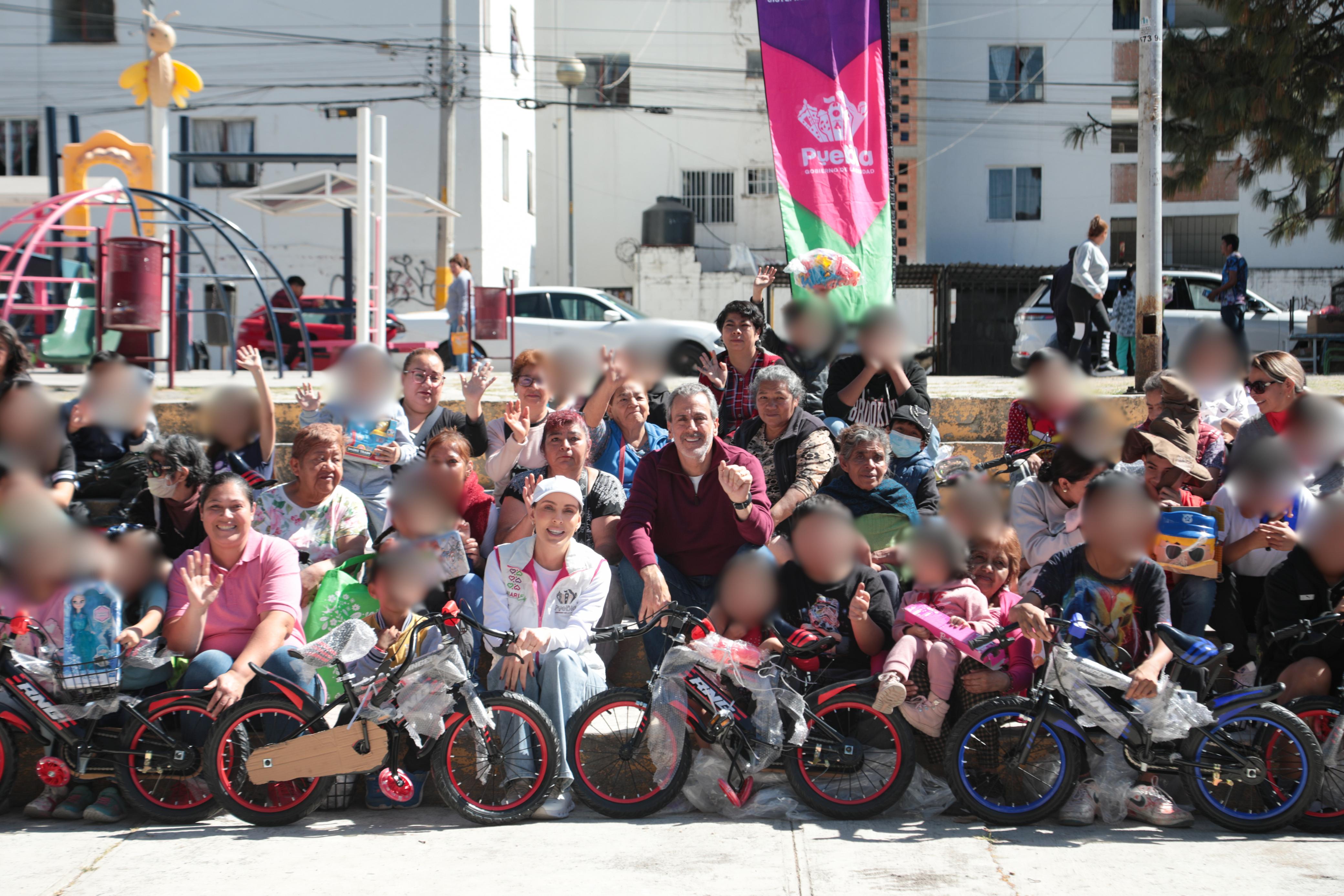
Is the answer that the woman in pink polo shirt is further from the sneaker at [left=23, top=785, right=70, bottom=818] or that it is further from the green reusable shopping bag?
the sneaker at [left=23, top=785, right=70, bottom=818]

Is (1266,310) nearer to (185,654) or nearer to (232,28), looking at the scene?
(185,654)

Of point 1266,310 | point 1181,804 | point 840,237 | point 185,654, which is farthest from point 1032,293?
point 185,654

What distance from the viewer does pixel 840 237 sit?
5.78m

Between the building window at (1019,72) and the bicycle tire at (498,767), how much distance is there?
23.8m

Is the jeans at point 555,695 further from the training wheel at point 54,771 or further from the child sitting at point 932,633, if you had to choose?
the training wheel at point 54,771

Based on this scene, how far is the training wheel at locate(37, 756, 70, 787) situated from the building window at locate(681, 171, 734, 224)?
79.5 ft

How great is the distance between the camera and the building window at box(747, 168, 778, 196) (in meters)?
26.9

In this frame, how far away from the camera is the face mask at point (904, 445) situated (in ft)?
15.5

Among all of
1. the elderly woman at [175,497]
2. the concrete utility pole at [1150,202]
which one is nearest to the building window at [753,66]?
the concrete utility pole at [1150,202]

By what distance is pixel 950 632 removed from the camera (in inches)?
153

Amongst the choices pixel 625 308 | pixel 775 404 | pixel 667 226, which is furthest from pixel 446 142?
pixel 775 404

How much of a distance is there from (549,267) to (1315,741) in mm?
24816

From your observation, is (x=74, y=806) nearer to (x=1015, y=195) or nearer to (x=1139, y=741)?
(x=1139, y=741)

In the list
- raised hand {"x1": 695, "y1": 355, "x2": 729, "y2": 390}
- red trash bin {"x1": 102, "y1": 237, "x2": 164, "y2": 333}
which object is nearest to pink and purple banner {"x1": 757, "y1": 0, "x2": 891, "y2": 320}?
raised hand {"x1": 695, "y1": 355, "x2": 729, "y2": 390}
